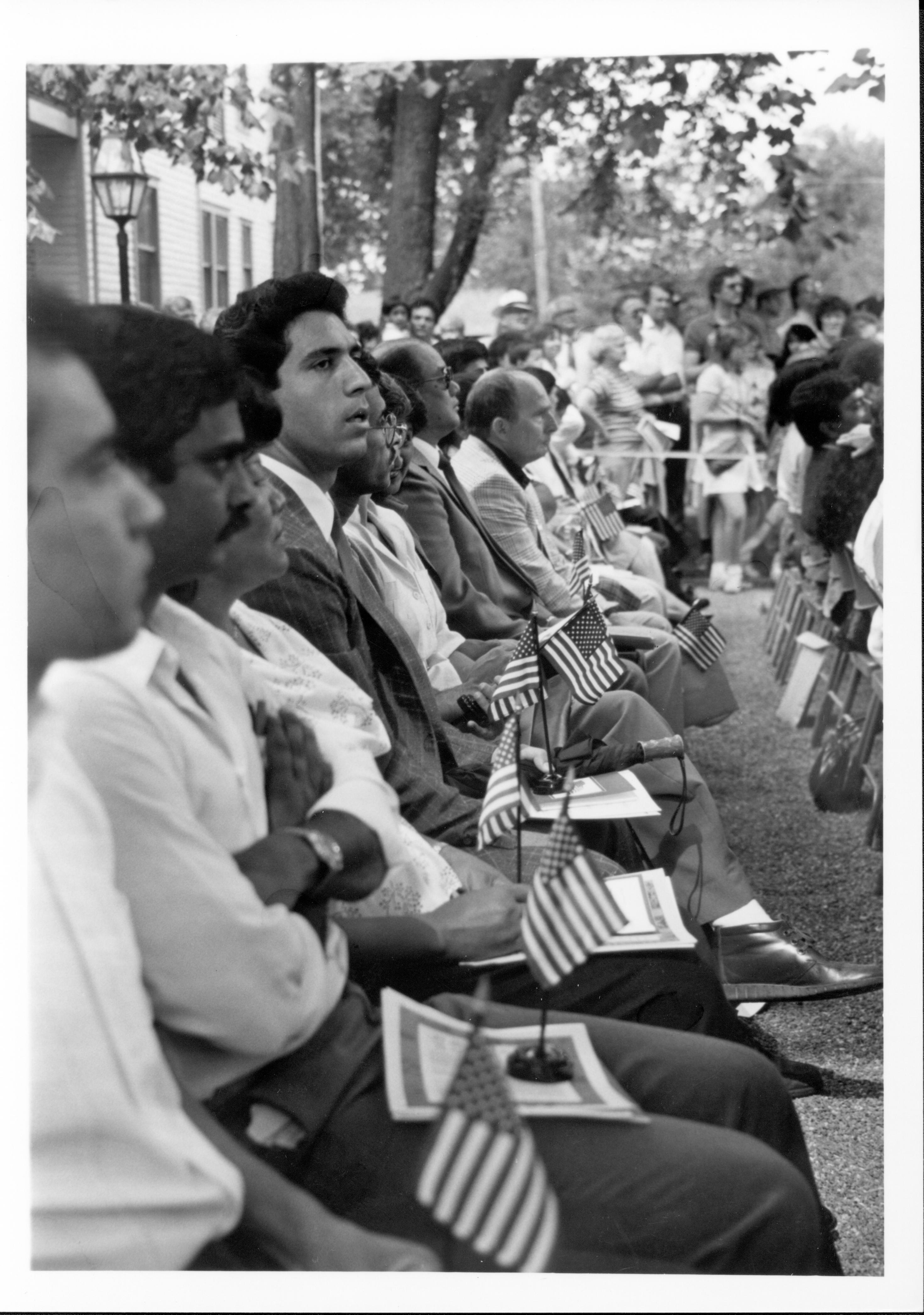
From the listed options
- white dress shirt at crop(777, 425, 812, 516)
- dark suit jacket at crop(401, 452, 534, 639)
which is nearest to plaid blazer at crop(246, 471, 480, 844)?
A: dark suit jacket at crop(401, 452, 534, 639)

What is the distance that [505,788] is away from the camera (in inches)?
95.3

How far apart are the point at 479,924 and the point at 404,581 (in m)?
1.31

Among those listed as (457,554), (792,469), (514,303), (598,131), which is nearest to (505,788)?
(598,131)

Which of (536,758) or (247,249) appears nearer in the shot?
(247,249)

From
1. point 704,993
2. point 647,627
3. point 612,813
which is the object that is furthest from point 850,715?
point 704,993

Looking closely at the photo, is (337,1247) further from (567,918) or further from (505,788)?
(505,788)

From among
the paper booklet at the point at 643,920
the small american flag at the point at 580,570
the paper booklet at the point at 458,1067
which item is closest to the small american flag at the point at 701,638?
the small american flag at the point at 580,570

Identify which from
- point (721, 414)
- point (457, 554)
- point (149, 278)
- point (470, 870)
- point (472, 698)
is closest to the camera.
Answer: point (149, 278)

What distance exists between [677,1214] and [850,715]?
3.83 meters

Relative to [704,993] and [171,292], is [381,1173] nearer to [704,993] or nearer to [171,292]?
[704,993]

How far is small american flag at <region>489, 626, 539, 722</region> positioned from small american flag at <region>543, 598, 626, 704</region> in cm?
34

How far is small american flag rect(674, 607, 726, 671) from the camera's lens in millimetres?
4047

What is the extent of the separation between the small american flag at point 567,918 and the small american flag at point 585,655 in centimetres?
120

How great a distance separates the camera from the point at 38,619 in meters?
2.23
